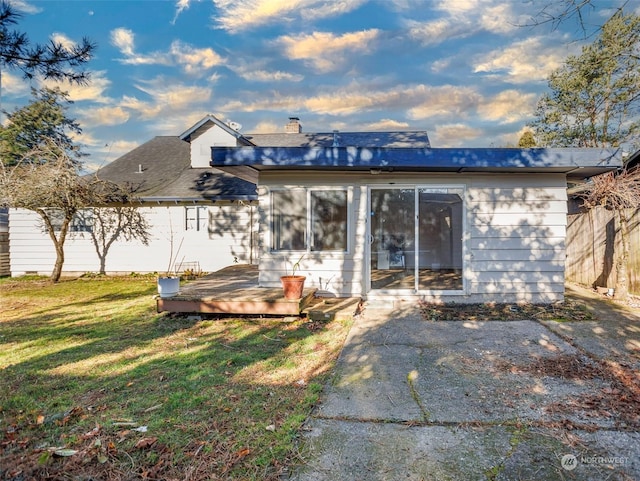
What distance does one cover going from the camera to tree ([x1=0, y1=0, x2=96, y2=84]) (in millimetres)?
3113

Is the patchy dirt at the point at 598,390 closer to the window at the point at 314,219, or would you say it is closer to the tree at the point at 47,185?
the window at the point at 314,219

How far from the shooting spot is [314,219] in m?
6.52

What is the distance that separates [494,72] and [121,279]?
12.5 metres

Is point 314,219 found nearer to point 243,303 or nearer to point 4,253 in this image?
point 243,303

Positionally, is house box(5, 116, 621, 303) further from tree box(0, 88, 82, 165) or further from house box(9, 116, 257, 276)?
tree box(0, 88, 82, 165)

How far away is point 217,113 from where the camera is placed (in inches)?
503

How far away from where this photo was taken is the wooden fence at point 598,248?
6.79m

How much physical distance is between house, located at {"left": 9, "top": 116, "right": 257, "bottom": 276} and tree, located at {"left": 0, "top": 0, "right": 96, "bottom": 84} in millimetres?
6786

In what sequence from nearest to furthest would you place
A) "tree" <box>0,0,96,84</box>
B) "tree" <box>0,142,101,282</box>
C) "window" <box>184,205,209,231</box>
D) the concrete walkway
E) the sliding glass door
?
the concrete walkway, "tree" <box>0,0,96,84</box>, the sliding glass door, "tree" <box>0,142,101,282</box>, "window" <box>184,205,209,231</box>

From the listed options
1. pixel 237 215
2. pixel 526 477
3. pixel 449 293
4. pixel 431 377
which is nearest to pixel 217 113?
pixel 237 215

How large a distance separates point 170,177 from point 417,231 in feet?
27.8

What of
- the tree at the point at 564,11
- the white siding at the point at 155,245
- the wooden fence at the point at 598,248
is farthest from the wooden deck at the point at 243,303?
the wooden fence at the point at 598,248

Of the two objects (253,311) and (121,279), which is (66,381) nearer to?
(253,311)

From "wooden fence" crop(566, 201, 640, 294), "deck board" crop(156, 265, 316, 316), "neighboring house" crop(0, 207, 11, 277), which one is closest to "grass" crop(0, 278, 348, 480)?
"deck board" crop(156, 265, 316, 316)
